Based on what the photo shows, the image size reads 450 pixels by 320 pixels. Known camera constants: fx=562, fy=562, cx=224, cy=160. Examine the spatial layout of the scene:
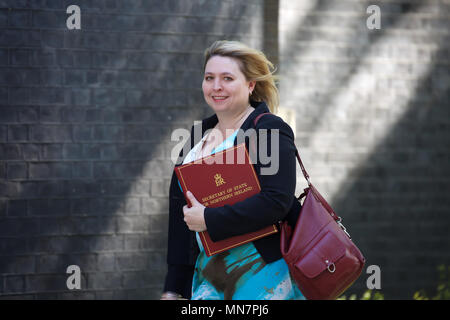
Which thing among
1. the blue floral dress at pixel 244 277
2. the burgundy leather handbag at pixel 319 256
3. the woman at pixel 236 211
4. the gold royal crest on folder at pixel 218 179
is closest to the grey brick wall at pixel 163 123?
the woman at pixel 236 211

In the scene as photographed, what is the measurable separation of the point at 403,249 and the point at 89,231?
3.37m

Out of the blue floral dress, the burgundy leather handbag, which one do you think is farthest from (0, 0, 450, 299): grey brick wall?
the burgundy leather handbag

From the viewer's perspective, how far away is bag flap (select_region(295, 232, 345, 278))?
2348mm

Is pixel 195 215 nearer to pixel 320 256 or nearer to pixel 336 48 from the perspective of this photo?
pixel 320 256

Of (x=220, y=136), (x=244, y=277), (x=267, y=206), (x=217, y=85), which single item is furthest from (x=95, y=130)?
(x=267, y=206)

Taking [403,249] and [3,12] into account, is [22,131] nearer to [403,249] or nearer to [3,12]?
[3,12]

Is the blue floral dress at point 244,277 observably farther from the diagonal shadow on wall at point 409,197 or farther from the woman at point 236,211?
the diagonal shadow on wall at point 409,197

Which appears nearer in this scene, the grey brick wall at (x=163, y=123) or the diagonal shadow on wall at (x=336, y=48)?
the grey brick wall at (x=163, y=123)

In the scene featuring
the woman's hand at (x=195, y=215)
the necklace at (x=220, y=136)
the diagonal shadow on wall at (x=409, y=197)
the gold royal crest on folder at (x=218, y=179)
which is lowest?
the diagonal shadow on wall at (x=409, y=197)

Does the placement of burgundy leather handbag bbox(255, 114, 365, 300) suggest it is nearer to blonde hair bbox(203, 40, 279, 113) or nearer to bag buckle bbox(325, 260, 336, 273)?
bag buckle bbox(325, 260, 336, 273)

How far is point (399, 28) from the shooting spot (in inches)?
240

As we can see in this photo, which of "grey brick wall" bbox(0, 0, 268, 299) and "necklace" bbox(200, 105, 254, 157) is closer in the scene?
"necklace" bbox(200, 105, 254, 157)

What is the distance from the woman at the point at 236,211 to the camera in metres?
2.39

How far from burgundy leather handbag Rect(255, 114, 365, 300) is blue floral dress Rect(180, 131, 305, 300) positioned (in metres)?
0.09
